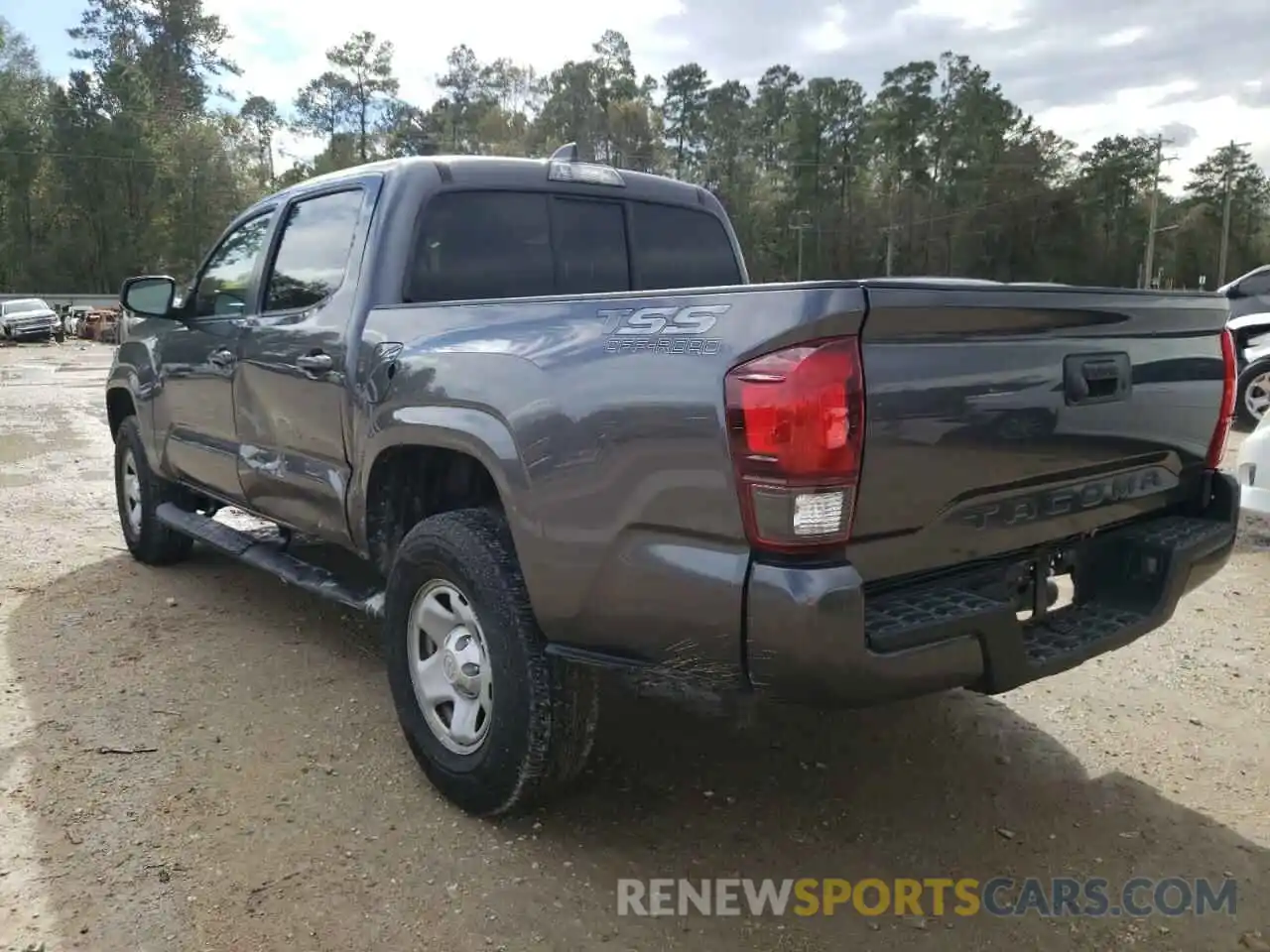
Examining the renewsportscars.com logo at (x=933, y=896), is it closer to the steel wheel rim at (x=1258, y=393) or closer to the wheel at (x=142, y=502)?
the wheel at (x=142, y=502)

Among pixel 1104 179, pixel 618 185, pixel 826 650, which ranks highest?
A: pixel 1104 179

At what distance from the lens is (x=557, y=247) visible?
406 centimetres

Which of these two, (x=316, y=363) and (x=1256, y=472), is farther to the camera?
(x=1256, y=472)

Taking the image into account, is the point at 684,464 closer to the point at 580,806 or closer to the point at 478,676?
the point at 478,676

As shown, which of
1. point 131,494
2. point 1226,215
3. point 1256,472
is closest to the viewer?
point 1256,472

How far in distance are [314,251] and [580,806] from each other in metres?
2.38

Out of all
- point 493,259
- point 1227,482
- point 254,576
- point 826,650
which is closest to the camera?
point 826,650

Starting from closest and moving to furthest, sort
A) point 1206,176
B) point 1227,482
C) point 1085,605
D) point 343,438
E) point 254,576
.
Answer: point 1085,605
point 1227,482
point 343,438
point 254,576
point 1206,176

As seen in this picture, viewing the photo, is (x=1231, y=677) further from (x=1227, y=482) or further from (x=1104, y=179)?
(x=1104, y=179)

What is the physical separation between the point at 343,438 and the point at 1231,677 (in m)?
3.60

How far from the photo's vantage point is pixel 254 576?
573 cm

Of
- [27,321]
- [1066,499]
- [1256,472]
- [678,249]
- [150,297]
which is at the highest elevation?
[678,249]

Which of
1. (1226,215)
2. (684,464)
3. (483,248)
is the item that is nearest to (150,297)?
(483,248)

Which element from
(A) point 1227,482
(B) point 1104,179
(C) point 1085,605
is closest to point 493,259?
(C) point 1085,605
